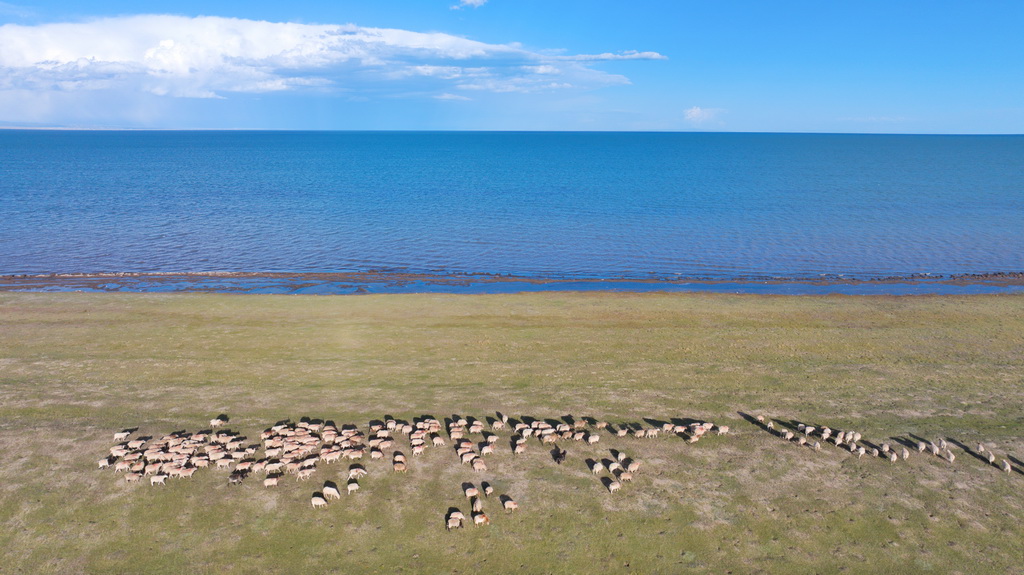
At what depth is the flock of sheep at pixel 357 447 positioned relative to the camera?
68.6ft

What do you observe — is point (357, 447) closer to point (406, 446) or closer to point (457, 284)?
point (406, 446)

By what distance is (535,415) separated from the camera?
26438 millimetres

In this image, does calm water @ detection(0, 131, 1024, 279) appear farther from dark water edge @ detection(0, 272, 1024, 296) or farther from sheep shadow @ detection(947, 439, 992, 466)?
sheep shadow @ detection(947, 439, 992, 466)

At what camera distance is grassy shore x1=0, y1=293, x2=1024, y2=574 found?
707 inches

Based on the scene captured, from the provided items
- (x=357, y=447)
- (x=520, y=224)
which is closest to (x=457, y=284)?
(x=520, y=224)

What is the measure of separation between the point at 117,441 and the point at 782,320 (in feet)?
127

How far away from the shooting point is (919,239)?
71.9 meters

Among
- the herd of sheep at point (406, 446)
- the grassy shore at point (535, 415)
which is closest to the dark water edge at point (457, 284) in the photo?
the grassy shore at point (535, 415)

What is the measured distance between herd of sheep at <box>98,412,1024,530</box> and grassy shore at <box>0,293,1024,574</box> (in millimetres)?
467

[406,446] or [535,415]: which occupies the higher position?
[535,415]

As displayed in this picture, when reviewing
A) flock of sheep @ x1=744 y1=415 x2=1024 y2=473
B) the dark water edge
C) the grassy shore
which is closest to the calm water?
the dark water edge

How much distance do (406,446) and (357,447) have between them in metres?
1.91

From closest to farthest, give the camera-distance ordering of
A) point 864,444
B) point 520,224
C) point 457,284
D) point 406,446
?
1. point 406,446
2. point 864,444
3. point 457,284
4. point 520,224

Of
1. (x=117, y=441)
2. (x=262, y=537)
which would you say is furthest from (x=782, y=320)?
(x=117, y=441)
